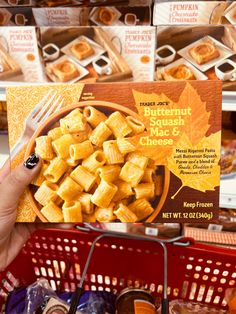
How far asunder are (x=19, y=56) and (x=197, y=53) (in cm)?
48

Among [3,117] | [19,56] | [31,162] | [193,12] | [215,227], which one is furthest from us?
[215,227]

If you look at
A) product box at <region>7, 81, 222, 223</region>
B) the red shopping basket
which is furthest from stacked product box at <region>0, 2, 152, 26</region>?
the red shopping basket

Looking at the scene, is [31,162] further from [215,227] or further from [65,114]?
[215,227]

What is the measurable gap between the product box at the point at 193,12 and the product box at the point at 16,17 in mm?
335

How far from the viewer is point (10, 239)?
102 centimetres

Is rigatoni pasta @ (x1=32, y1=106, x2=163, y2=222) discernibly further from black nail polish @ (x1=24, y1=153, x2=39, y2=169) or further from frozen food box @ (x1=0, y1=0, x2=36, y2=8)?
frozen food box @ (x1=0, y1=0, x2=36, y2=8)

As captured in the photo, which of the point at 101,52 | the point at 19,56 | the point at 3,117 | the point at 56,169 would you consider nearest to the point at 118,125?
the point at 56,169

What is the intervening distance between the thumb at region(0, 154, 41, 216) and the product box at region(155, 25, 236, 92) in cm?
43

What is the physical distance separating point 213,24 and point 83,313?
842 millimetres

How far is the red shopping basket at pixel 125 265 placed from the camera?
3.49ft

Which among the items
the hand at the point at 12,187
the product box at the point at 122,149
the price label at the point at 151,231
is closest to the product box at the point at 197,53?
the product box at the point at 122,149

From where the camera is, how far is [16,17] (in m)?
1.00

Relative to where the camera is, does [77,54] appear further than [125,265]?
No

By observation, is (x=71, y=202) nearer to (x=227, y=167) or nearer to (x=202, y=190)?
(x=202, y=190)
